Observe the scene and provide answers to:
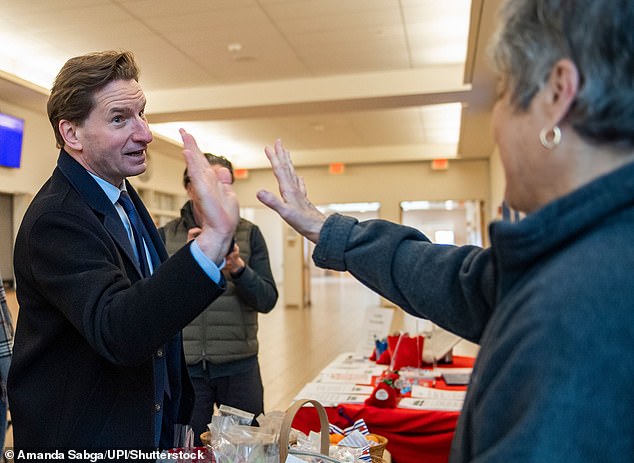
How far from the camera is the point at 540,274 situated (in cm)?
70

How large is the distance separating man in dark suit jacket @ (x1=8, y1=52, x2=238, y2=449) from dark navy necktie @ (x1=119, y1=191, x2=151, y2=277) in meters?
0.04

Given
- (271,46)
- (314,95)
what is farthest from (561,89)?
(314,95)

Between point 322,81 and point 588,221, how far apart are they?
6777 mm

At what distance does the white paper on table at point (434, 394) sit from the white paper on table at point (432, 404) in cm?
5

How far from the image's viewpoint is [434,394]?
2.84 m

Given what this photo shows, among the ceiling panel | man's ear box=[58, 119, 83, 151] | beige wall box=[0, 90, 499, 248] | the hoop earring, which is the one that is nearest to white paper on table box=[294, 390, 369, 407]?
man's ear box=[58, 119, 83, 151]

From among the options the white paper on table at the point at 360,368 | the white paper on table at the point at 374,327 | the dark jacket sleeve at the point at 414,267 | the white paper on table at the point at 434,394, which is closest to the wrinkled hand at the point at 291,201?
the dark jacket sleeve at the point at 414,267

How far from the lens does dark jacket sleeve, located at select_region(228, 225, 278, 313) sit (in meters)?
2.79

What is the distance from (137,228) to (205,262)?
1.76 feet

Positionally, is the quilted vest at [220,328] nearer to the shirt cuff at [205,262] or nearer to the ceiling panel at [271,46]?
the shirt cuff at [205,262]

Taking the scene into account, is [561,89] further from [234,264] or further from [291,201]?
[234,264]

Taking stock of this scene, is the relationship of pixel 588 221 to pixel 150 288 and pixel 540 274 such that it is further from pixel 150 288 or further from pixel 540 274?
pixel 150 288

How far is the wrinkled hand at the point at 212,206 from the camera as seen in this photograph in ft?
3.35

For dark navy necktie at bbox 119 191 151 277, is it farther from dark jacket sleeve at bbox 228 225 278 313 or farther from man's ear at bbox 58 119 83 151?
dark jacket sleeve at bbox 228 225 278 313
